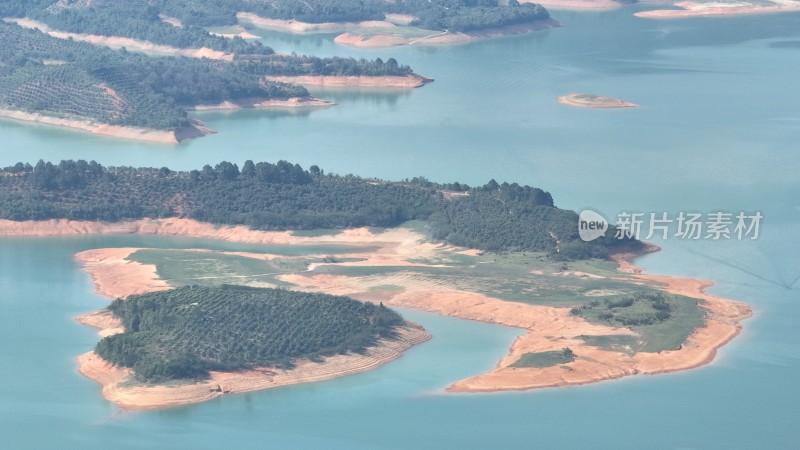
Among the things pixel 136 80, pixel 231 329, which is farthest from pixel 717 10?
pixel 231 329

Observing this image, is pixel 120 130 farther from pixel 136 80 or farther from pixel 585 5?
pixel 585 5

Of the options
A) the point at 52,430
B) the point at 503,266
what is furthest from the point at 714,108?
the point at 52,430

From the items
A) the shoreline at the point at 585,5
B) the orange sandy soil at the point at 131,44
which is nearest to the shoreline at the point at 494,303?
the orange sandy soil at the point at 131,44

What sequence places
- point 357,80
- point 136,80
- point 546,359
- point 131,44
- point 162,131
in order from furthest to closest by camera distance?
point 131,44 → point 357,80 → point 136,80 → point 162,131 → point 546,359

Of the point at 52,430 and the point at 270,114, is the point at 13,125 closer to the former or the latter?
the point at 270,114

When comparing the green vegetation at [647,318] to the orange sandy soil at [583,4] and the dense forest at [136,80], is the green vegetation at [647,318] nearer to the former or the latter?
the dense forest at [136,80]
